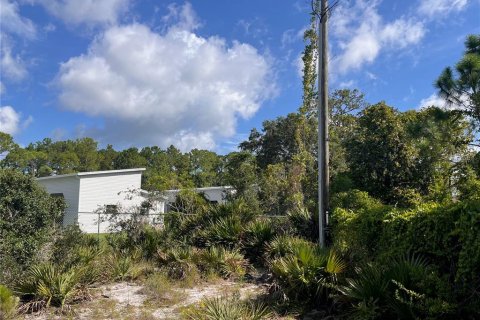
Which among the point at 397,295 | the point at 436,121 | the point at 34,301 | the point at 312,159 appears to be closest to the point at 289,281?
the point at 397,295

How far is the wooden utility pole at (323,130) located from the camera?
35.7 feet

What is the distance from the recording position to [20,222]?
9.62 meters

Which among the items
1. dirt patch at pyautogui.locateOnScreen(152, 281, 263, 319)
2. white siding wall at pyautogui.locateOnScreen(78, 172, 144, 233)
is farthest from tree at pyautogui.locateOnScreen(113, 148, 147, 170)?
dirt patch at pyautogui.locateOnScreen(152, 281, 263, 319)

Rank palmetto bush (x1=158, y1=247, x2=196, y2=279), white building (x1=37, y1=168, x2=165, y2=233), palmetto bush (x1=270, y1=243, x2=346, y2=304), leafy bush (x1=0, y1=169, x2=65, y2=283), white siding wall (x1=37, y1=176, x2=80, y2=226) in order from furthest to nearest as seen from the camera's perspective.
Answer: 1. white siding wall (x1=37, y1=176, x2=80, y2=226)
2. white building (x1=37, y1=168, x2=165, y2=233)
3. palmetto bush (x1=158, y1=247, x2=196, y2=279)
4. leafy bush (x1=0, y1=169, x2=65, y2=283)
5. palmetto bush (x1=270, y1=243, x2=346, y2=304)

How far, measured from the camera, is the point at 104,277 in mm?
10312

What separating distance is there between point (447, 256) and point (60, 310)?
6.87 meters

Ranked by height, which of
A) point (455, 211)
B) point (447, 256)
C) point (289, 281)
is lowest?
point (289, 281)

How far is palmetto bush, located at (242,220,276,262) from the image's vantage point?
12969 millimetres

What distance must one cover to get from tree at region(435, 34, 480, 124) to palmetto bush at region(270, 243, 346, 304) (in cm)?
772

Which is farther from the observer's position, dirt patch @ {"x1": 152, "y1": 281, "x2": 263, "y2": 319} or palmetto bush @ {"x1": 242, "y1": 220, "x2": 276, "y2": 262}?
palmetto bush @ {"x1": 242, "y1": 220, "x2": 276, "y2": 262}

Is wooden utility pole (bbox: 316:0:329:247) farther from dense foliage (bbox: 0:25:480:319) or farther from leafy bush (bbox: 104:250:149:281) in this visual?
leafy bush (bbox: 104:250:149:281)

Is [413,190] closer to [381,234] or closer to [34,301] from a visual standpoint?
[381,234]

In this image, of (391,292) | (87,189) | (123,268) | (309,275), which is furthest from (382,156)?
(87,189)

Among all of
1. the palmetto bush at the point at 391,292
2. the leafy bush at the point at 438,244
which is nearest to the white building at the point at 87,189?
the leafy bush at the point at 438,244
